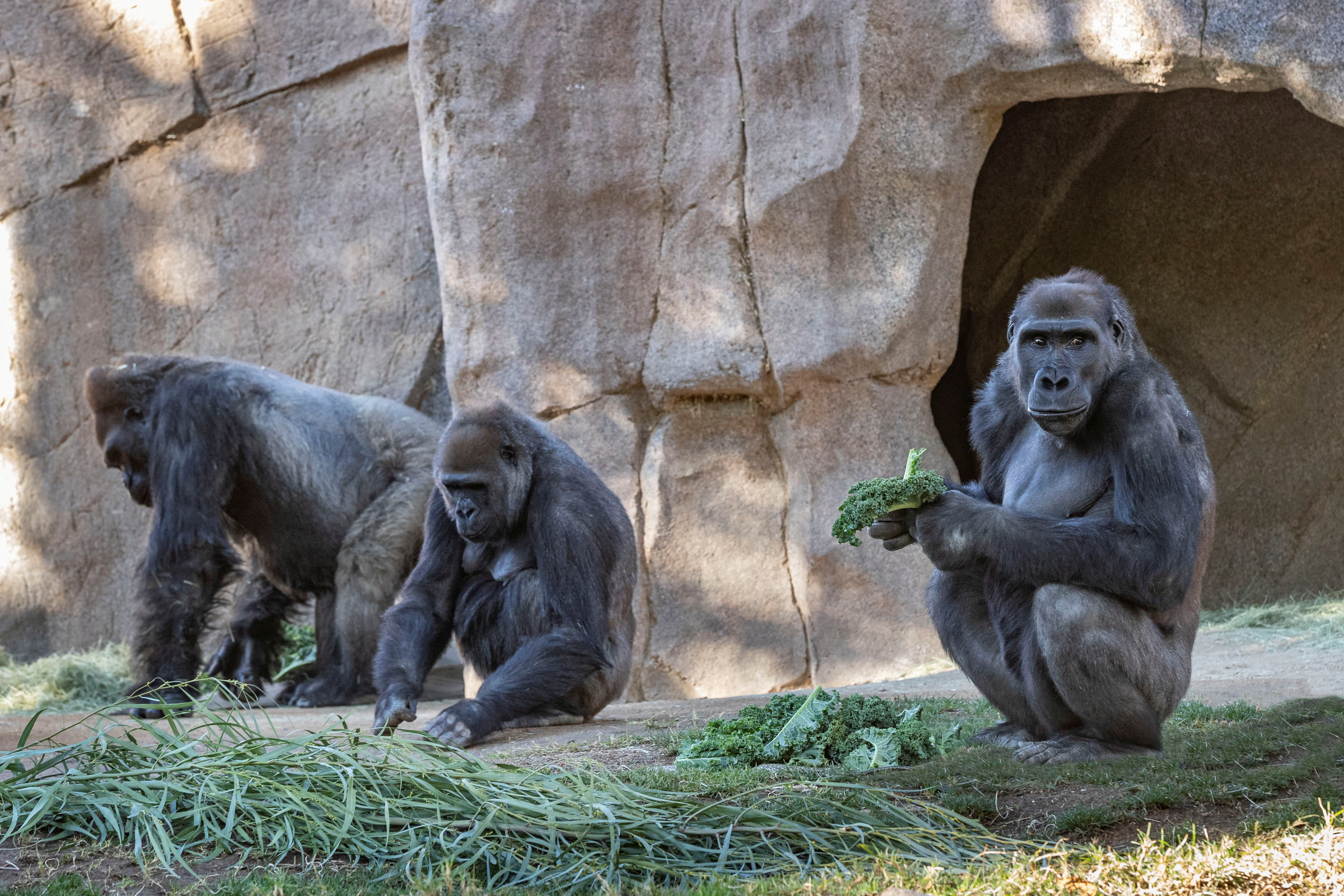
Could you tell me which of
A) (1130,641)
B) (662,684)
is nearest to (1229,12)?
(1130,641)

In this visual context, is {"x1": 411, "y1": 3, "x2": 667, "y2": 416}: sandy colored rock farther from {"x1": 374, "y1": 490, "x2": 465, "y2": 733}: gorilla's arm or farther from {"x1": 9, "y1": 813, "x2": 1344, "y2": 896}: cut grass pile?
{"x1": 9, "y1": 813, "x2": 1344, "y2": 896}: cut grass pile

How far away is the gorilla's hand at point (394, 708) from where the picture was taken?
13.5 feet

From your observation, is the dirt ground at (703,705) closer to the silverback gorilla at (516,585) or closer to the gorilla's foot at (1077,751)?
the silverback gorilla at (516,585)

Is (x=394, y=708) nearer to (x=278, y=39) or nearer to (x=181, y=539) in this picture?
(x=181, y=539)

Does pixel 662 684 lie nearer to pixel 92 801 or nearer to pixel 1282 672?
pixel 1282 672

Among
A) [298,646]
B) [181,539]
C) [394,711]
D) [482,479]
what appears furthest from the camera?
[298,646]

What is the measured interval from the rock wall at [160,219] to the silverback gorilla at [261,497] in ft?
4.99

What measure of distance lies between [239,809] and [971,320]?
23.2 feet

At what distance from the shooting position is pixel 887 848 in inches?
102

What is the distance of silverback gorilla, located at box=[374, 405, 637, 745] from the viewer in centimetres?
432

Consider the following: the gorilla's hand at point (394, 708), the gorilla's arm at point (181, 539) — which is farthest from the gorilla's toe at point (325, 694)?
the gorilla's hand at point (394, 708)

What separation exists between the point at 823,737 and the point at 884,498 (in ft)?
2.39

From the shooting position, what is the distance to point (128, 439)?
641 cm

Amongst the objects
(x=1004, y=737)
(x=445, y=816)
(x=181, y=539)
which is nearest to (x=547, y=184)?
(x=181, y=539)
